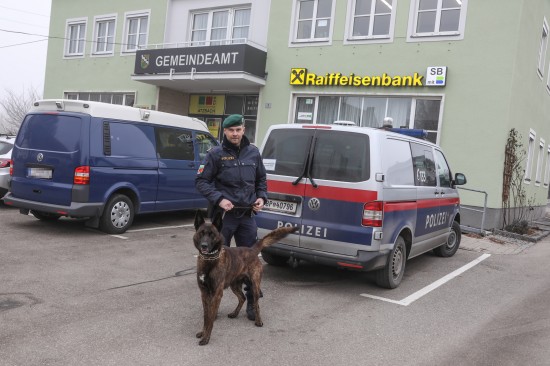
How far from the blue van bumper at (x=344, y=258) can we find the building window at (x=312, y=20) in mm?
10430

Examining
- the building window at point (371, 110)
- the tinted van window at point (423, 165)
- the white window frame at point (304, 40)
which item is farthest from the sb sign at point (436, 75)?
the tinted van window at point (423, 165)

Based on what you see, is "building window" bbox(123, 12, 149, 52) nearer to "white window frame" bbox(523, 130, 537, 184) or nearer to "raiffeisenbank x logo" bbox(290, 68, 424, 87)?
"raiffeisenbank x logo" bbox(290, 68, 424, 87)

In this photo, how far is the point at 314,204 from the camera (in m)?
5.78

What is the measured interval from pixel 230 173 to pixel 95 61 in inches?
724

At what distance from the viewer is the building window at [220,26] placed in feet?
55.7

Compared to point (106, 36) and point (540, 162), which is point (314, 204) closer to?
point (540, 162)

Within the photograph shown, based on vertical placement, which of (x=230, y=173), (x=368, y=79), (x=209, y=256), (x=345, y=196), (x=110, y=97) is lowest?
(x=209, y=256)

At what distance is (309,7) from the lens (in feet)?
50.3

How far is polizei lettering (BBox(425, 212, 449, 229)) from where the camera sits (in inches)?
278

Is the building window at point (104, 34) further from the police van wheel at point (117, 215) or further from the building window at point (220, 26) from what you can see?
the police van wheel at point (117, 215)

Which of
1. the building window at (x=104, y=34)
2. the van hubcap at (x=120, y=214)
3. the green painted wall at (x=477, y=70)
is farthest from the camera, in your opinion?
the building window at (x=104, y=34)

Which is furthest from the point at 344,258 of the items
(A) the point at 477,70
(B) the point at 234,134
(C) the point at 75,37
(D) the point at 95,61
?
(C) the point at 75,37

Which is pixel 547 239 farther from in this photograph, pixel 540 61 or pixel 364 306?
pixel 364 306

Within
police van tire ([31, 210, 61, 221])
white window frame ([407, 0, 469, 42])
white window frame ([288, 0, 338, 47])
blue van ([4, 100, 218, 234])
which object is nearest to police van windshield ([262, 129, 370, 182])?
blue van ([4, 100, 218, 234])
